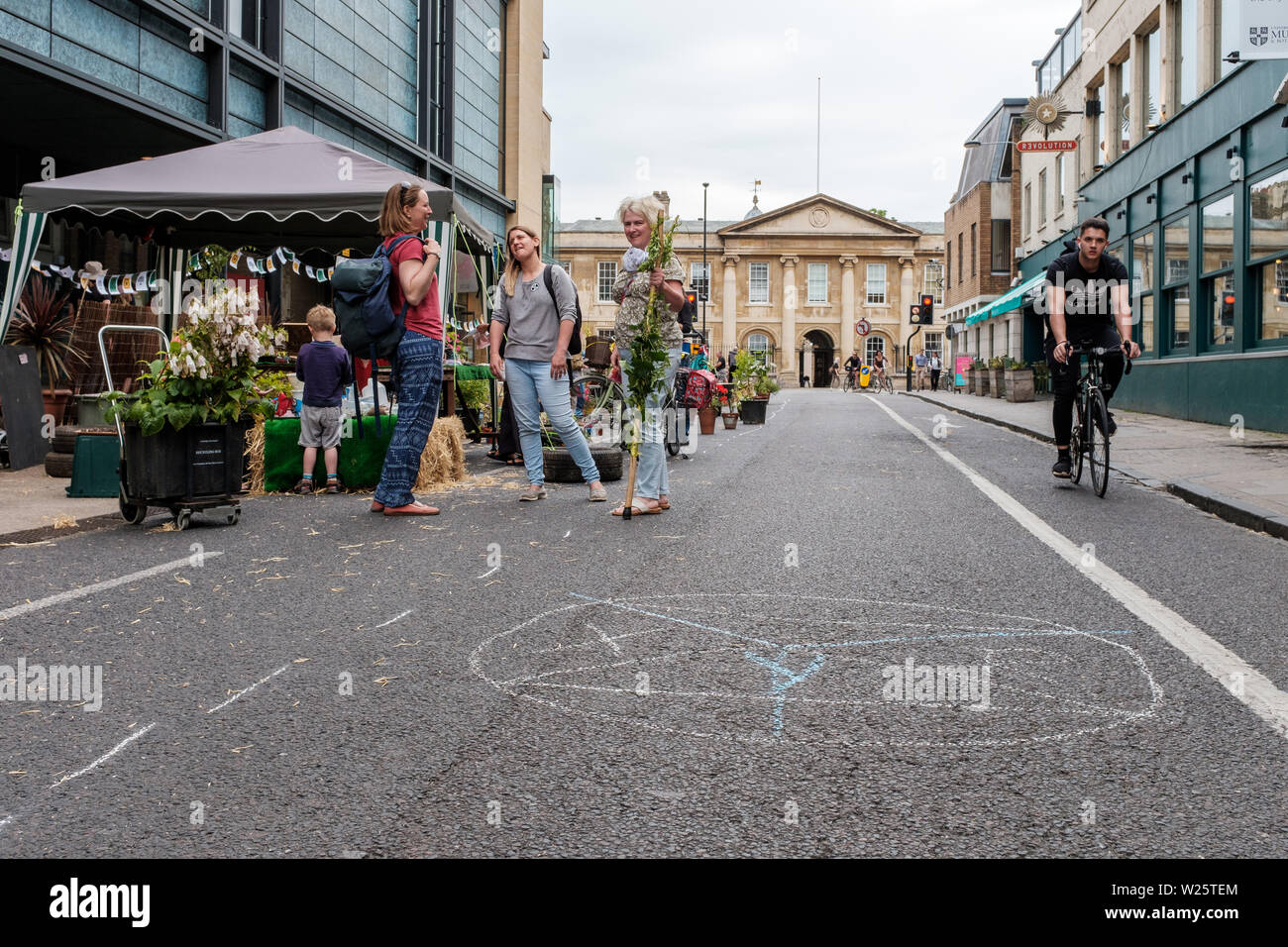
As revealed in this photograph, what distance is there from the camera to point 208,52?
1719cm

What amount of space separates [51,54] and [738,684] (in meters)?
13.1

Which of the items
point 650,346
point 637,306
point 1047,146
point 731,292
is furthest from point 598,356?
point 731,292

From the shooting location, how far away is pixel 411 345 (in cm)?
811

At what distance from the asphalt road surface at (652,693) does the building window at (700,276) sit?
233 ft

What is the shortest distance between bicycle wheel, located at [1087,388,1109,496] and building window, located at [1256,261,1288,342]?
8.52 metres

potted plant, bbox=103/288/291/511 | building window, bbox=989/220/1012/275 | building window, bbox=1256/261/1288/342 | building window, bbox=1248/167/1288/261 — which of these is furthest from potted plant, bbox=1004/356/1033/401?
potted plant, bbox=103/288/291/511

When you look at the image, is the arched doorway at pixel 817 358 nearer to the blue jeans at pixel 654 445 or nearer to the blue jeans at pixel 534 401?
the blue jeans at pixel 534 401

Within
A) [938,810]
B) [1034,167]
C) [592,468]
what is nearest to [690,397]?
[592,468]

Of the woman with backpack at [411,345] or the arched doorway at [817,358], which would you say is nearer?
the woman with backpack at [411,345]

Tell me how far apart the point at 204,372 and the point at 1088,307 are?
6.37 meters

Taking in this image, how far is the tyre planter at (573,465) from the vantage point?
10.0 meters

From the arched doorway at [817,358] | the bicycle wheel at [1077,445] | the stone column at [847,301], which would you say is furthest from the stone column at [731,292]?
the bicycle wheel at [1077,445]

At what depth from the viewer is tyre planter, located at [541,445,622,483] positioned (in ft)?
32.9
